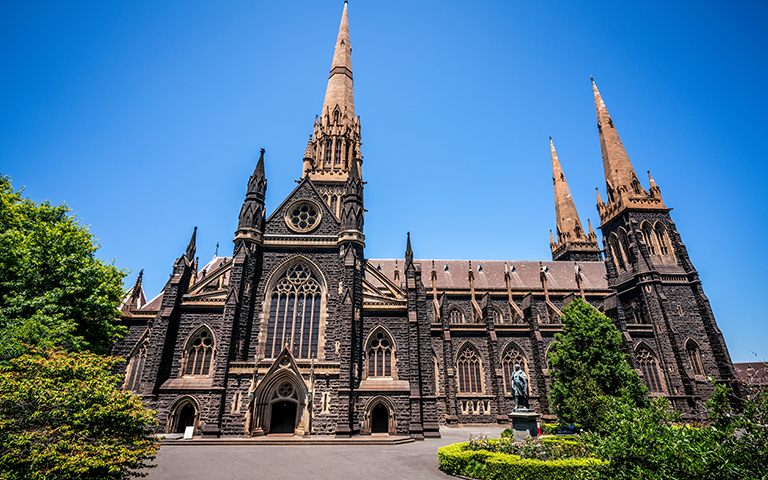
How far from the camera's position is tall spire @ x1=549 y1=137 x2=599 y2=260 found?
4409 cm

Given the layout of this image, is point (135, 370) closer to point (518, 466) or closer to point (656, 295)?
point (518, 466)

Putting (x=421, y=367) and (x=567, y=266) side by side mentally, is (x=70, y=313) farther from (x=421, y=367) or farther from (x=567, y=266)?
(x=567, y=266)

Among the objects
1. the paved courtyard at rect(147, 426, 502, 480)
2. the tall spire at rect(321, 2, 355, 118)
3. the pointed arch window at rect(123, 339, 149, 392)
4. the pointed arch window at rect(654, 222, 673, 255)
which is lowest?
the paved courtyard at rect(147, 426, 502, 480)

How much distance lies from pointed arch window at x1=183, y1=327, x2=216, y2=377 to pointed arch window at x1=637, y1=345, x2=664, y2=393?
3287 cm

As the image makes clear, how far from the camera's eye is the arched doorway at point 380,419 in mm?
19984

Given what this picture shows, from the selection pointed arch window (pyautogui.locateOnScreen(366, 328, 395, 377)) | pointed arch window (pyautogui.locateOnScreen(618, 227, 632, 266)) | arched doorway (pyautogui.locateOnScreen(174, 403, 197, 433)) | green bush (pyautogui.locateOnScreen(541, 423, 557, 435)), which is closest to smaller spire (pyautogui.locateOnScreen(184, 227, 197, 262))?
arched doorway (pyautogui.locateOnScreen(174, 403, 197, 433))

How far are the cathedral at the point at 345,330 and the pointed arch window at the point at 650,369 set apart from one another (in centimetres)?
11

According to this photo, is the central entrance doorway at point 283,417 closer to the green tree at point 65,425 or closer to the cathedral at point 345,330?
the cathedral at point 345,330

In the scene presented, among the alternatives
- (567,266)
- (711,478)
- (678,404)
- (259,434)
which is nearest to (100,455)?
(711,478)

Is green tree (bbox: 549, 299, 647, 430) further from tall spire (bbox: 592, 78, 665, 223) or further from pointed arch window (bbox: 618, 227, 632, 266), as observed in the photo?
tall spire (bbox: 592, 78, 665, 223)

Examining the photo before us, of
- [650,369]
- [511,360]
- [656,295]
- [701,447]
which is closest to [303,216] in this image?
[511,360]

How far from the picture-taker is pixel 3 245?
16.0m

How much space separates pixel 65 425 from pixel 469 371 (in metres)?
25.5

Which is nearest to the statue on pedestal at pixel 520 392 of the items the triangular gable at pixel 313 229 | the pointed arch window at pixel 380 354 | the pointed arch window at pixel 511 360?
the pointed arch window at pixel 380 354
